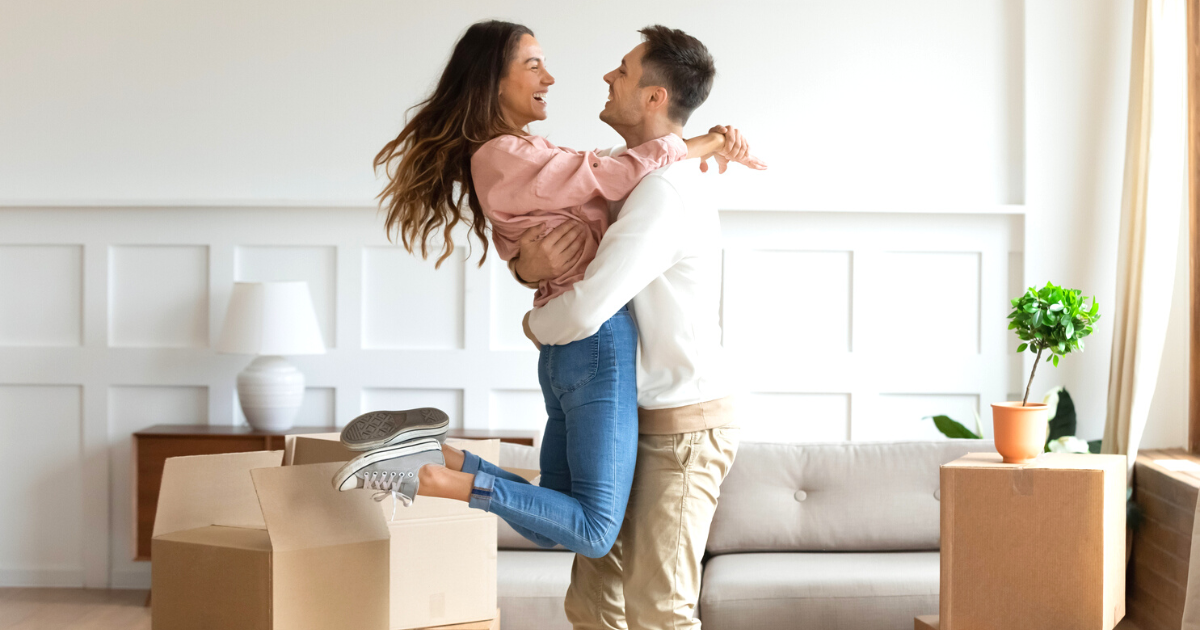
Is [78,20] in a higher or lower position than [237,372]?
higher

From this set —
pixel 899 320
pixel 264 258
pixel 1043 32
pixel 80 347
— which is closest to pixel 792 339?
pixel 899 320

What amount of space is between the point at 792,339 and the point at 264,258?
2.02m

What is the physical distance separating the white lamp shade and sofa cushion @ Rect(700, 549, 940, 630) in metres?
1.65

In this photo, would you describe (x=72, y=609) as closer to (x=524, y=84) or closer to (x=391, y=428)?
(x=391, y=428)

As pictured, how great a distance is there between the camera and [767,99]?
3.53 metres

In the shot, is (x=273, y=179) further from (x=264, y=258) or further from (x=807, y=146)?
(x=807, y=146)

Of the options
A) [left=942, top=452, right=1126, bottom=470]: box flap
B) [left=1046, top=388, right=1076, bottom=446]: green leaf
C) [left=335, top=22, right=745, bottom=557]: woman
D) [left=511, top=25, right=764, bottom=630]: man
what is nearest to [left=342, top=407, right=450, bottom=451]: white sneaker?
[left=335, top=22, right=745, bottom=557]: woman

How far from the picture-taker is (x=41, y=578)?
360 cm

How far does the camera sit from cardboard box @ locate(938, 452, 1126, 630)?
2.03 m

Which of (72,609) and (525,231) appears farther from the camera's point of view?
(72,609)

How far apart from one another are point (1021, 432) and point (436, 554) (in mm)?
1337

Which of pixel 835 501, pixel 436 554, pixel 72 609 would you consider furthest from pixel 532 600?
pixel 72 609

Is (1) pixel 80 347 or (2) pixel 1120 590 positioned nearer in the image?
(2) pixel 1120 590

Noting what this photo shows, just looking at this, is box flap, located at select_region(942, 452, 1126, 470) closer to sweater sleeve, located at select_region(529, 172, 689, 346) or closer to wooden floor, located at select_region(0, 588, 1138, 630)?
sweater sleeve, located at select_region(529, 172, 689, 346)
